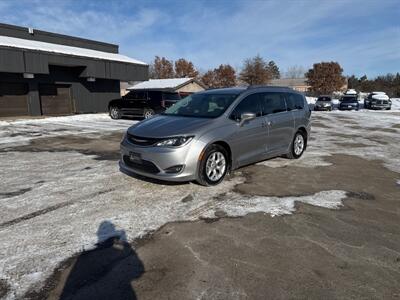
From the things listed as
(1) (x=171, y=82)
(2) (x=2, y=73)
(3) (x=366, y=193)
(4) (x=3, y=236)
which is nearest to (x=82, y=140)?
(4) (x=3, y=236)

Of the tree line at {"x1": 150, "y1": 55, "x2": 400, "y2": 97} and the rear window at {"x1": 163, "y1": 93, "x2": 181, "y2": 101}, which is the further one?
the tree line at {"x1": 150, "y1": 55, "x2": 400, "y2": 97}

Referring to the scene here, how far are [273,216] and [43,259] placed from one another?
2840mm

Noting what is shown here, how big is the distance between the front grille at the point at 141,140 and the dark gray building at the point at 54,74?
1575 cm

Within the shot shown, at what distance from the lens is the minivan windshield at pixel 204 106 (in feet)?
21.0

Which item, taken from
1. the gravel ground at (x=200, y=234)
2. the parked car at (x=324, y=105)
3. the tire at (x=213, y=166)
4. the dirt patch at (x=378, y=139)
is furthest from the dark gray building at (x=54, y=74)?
the dirt patch at (x=378, y=139)

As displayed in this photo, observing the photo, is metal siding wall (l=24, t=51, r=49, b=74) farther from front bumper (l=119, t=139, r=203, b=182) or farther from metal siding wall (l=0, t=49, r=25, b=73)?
front bumper (l=119, t=139, r=203, b=182)

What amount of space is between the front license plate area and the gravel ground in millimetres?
474

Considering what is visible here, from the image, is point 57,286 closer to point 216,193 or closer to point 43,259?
point 43,259

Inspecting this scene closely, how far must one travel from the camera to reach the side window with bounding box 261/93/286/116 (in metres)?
7.24

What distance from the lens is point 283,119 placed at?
7.71 meters

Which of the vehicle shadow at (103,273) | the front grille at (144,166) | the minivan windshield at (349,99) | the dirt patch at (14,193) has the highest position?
the minivan windshield at (349,99)

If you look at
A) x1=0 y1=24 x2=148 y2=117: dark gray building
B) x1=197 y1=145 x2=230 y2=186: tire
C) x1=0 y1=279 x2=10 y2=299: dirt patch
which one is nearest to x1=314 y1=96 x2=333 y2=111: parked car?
x1=0 y1=24 x2=148 y2=117: dark gray building

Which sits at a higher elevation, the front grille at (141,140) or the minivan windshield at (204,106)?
the minivan windshield at (204,106)

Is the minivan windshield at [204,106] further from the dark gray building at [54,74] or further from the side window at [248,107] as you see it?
the dark gray building at [54,74]
